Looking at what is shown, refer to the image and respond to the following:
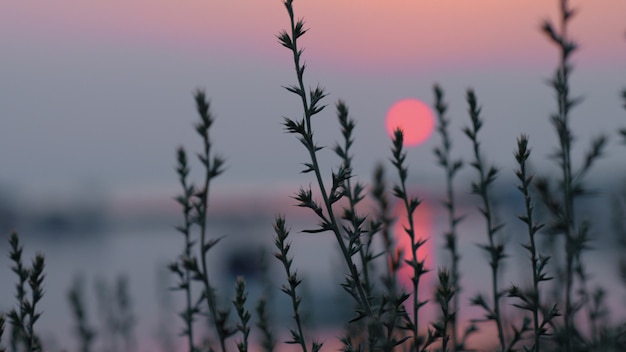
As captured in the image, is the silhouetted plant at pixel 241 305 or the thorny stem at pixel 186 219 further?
the thorny stem at pixel 186 219

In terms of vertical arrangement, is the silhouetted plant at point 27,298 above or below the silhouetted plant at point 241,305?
above

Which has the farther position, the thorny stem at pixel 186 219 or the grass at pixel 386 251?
the thorny stem at pixel 186 219

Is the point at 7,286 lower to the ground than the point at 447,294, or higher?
higher

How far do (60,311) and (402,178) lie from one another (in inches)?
600

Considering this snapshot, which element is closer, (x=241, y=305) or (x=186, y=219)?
(x=241, y=305)

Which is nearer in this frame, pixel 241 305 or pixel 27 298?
Answer: pixel 241 305

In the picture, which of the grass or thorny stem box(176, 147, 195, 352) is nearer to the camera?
the grass

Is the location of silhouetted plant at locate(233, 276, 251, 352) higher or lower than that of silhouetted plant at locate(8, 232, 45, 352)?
lower

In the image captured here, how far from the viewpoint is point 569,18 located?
2.58 meters

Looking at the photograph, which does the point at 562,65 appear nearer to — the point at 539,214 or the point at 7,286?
the point at 539,214

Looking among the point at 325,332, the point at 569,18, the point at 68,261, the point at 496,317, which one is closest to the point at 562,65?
the point at 569,18

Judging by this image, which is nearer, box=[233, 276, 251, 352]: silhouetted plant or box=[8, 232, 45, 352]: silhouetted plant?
box=[233, 276, 251, 352]: silhouetted plant

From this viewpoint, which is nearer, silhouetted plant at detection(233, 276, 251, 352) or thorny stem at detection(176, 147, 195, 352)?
silhouetted plant at detection(233, 276, 251, 352)

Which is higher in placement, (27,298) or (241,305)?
(27,298)
